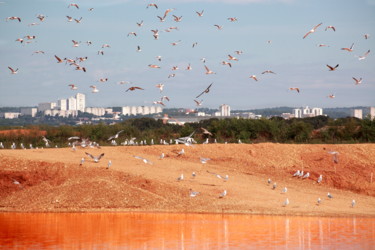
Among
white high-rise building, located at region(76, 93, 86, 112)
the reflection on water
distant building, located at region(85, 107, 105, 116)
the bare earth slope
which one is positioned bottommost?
the reflection on water

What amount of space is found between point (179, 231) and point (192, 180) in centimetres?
965

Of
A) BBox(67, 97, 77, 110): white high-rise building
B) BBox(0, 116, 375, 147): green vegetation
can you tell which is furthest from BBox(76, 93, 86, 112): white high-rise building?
BBox(0, 116, 375, 147): green vegetation

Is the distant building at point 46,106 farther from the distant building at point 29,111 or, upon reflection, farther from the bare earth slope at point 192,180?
the bare earth slope at point 192,180

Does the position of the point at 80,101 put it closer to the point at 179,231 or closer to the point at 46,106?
the point at 46,106

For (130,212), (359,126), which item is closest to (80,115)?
(359,126)

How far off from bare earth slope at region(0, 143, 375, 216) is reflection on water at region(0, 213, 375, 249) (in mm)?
1294

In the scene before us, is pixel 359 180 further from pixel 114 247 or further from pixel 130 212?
pixel 114 247

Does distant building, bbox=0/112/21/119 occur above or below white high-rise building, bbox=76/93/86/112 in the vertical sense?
below

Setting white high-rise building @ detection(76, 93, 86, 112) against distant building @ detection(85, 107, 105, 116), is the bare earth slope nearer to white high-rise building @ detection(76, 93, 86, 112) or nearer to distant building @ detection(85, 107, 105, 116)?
white high-rise building @ detection(76, 93, 86, 112)

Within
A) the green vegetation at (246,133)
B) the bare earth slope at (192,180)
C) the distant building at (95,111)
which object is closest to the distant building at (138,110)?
the distant building at (95,111)

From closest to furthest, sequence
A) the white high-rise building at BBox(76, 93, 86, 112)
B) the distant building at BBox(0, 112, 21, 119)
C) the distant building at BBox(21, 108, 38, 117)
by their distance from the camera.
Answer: the white high-rise building at BBox(76, 93, 86, 112) → the distant building at BBox(0, 112, 21, 119) → the distant building at BBox(21, 108, 38, 117)

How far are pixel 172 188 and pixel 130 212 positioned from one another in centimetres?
329

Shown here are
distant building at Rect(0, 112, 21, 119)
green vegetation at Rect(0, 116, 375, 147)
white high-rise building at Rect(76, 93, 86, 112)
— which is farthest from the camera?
distant building at Rect(0, 112, 21, 119)

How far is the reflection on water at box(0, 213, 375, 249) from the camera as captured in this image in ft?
78.5
